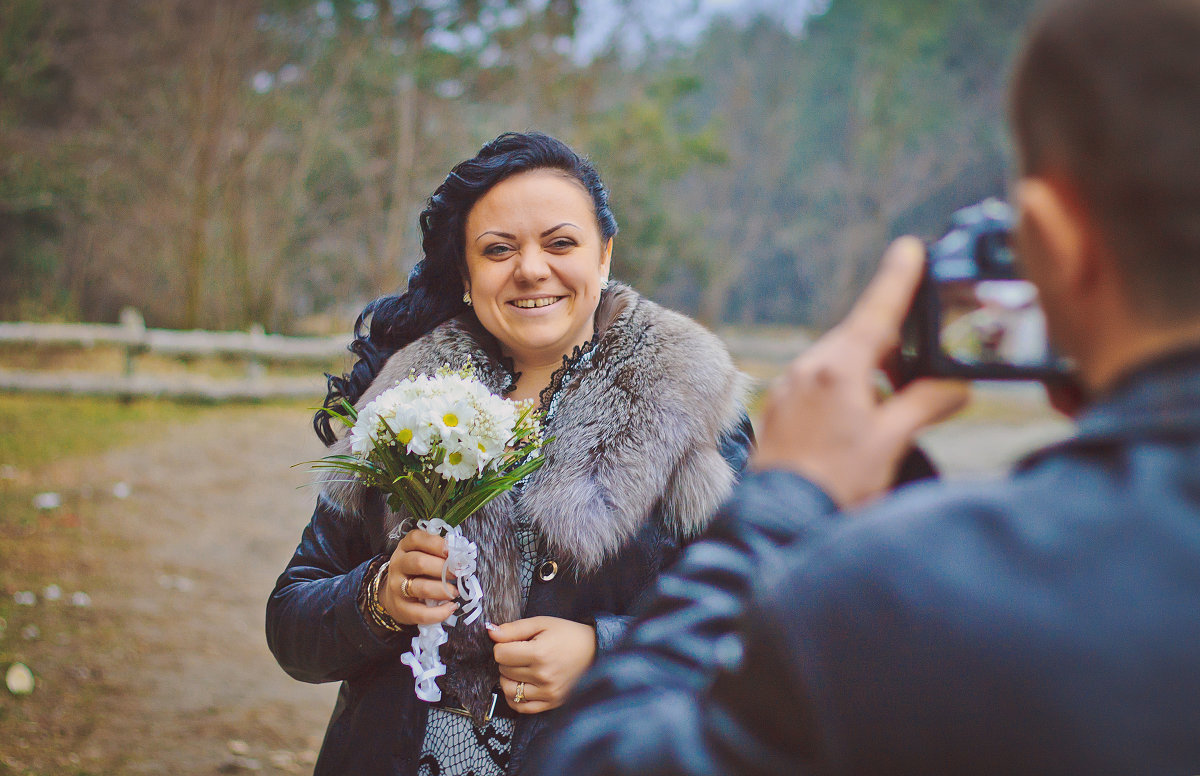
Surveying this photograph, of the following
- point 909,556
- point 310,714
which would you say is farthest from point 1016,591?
point 310,714

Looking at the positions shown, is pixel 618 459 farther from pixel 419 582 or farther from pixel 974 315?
pixel 974 315

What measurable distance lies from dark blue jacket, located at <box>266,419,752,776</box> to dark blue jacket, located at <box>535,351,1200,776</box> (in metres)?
1.19

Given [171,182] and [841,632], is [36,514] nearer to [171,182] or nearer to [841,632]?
[841,632]

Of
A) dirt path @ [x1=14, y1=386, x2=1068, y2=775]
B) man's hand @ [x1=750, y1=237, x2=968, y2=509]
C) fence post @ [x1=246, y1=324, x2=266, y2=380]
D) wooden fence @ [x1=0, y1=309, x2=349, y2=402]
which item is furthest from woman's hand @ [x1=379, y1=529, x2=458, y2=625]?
fence post @ [x1=246, y1=324, x2=266, y2=380]

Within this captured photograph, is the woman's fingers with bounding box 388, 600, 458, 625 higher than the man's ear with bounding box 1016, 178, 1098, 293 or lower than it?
lower

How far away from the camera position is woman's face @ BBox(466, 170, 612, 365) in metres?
2.27

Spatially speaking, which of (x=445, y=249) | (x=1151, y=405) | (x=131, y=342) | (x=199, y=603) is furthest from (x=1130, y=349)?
(x=131, y=342)

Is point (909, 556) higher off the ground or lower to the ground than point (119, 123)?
lower

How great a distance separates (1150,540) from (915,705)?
8.6 inches

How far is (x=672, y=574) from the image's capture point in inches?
38.2

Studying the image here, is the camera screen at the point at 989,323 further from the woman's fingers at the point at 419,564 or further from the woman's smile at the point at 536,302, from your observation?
the woman's smile at the point at 536,302

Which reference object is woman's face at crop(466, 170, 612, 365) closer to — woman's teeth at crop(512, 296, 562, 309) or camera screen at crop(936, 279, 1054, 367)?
woman's teeth at crop(512, 296, 562, 309)

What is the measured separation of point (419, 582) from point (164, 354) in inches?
530

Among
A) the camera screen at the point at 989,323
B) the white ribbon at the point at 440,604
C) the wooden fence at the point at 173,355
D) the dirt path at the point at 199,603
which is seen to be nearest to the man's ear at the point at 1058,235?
the camera screen at the point at 989,323
